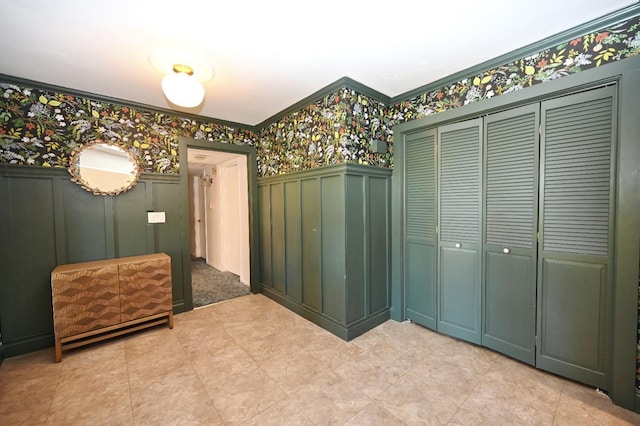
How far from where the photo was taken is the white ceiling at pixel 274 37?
1562mm

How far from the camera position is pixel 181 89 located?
6.26 feet

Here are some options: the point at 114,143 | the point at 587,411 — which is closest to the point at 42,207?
the point at 114,143

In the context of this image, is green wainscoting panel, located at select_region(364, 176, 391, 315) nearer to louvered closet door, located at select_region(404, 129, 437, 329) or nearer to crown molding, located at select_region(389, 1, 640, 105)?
louvered closet door, located at select_region(404, 129, 437, 329)

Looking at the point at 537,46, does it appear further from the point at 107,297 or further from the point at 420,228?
the point at 107,297

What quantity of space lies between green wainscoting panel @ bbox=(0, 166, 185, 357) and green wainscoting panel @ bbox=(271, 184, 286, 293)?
5.20 ft

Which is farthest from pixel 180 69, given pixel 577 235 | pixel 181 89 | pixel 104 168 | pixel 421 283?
pixel 577 235

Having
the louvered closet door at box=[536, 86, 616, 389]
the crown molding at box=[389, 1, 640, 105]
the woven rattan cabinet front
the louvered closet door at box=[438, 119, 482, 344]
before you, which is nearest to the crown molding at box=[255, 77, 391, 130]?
the crown molding at box=[389, 1, 640, 105]

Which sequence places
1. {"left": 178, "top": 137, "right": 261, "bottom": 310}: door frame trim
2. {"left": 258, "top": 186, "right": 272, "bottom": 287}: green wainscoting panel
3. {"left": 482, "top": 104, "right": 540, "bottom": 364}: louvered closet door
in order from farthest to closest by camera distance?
{"left": 258, "top": 186, "right": 272, "bottom": 287}: green wainscoting panel
{"left": 178, "top": 137, "right": 261, "bottom": 310}: door frame trim
{"left": 482, "top": 104, "right": 540, "bottom": 364}: louvered closet door

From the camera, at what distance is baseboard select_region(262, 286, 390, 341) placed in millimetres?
2553

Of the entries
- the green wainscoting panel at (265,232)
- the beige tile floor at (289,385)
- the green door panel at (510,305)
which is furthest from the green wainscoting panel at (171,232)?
the green door panel at (510,305)

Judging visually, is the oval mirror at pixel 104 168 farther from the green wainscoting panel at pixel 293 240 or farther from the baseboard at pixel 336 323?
the baseboard at pixel 336 323

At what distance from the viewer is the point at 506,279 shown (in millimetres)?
2193

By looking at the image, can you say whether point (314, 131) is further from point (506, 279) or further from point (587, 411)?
point (587, 411)

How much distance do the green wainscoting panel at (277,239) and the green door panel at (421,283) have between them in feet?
5.29
